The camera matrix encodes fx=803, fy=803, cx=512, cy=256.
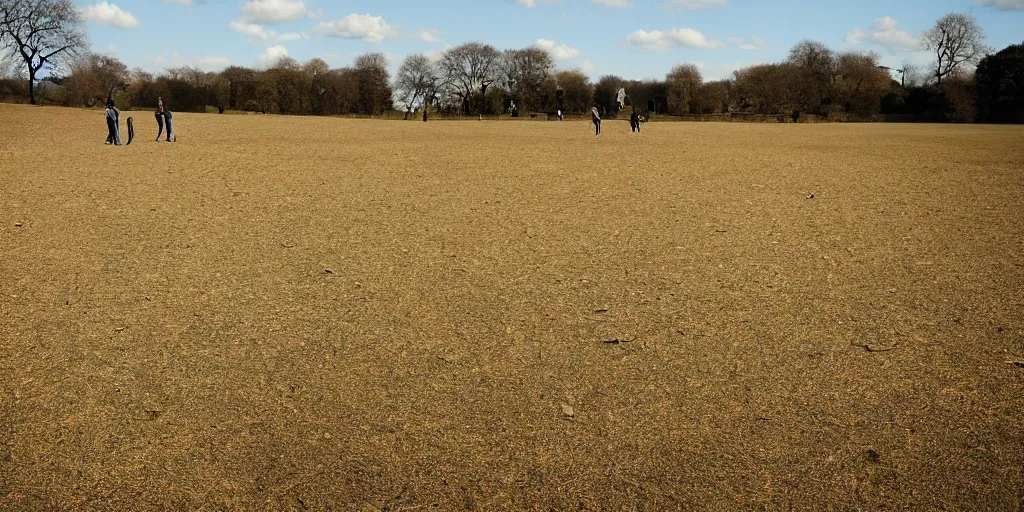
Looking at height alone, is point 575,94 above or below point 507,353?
above

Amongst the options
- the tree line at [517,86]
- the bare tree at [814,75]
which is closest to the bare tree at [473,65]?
the tree line at [517,86]

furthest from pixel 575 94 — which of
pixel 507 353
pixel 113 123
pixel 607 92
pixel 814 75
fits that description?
pixel 507 353

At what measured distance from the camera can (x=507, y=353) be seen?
5.91m

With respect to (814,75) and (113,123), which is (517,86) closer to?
(814,75)

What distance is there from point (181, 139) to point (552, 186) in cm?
1476

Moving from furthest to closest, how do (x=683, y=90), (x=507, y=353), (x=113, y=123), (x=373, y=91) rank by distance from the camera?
(x=683, y=90)
(x=373, y=91)
(x=113, y=123)
(x=507, y=353)

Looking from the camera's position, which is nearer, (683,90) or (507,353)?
(507,353)

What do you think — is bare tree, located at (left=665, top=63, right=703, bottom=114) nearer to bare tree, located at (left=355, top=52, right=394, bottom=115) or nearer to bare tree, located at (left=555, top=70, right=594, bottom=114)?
bare tree, located at (left=555, top=70, right=594, bottom=114)

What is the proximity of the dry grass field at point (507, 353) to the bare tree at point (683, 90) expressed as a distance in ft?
220

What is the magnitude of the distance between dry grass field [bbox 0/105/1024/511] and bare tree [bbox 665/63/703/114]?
220 ft

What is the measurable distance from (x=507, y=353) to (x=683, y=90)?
250 feet

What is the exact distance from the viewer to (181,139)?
2420 centimetres

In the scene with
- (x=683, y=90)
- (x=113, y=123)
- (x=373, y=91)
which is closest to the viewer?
(x=113, y=123)

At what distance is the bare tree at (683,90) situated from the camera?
77.4m
